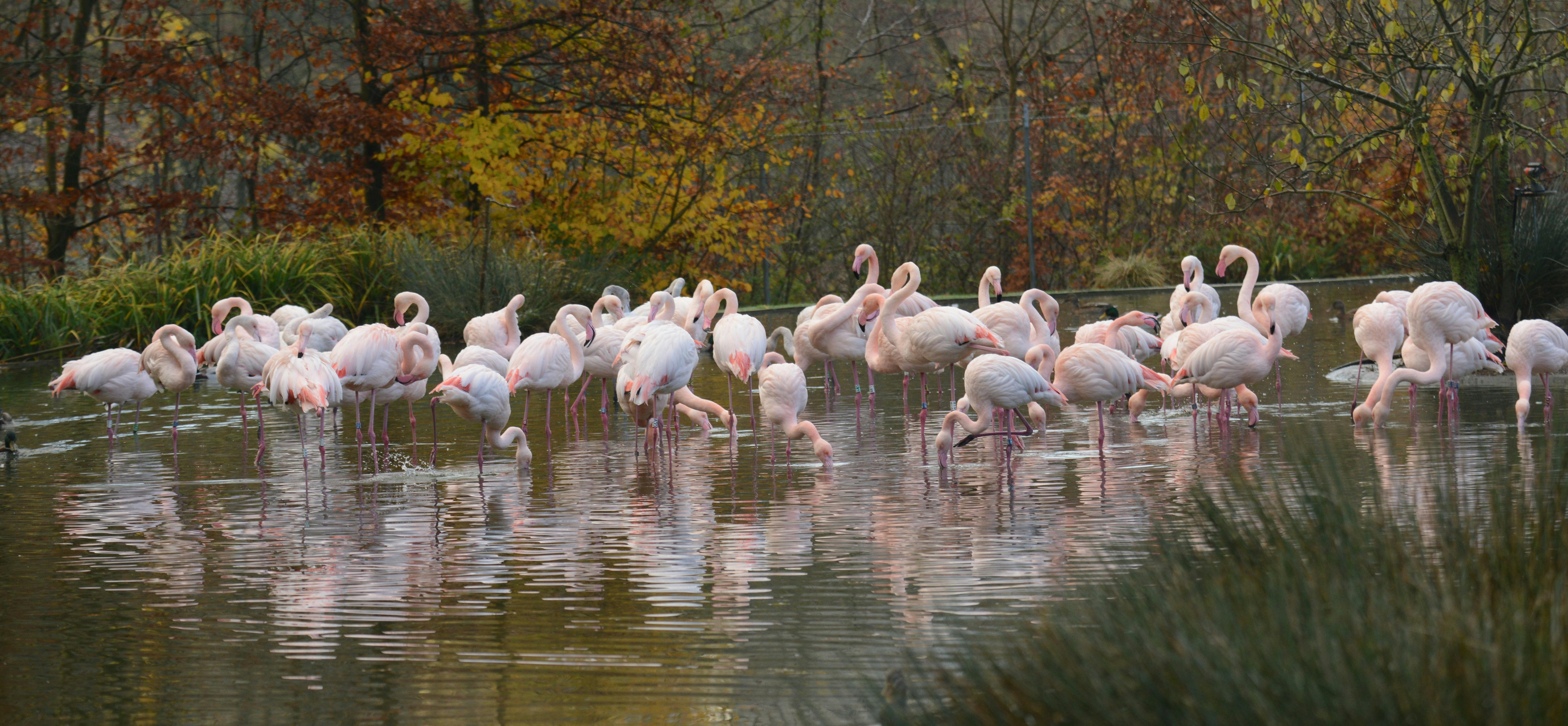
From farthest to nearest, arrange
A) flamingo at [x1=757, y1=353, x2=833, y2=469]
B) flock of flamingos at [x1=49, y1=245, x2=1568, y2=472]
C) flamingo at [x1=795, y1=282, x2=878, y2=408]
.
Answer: flamingo at [x1=795, y1=282, x2=878, y2=408]
flock of flamingos at [x1=49, y1=245, x2=1568, y2=472]
flamingo at [x1=757, y1=353, x2=833, y2=469]

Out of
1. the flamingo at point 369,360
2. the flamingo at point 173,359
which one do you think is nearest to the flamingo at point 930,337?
the flamingo at point 369,360

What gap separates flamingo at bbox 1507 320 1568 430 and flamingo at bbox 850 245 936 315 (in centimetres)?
371

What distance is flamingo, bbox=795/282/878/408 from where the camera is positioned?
1047cm

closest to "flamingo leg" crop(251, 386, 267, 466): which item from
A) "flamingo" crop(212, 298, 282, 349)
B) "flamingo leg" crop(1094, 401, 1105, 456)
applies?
"flamingo" crop(212, 298, 282, 349)

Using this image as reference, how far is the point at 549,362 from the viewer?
9.43 m

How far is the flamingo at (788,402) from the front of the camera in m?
8.41

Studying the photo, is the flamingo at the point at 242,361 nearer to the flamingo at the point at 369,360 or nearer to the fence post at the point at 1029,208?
the flamingo at the point at 369,360

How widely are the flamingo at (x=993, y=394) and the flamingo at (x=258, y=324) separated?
5.32 metres

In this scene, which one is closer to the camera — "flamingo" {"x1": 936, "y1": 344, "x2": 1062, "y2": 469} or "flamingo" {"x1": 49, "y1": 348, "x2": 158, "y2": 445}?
"flamingo" {"x1": 936, "y1": 344, "x2": 1062, "y2": 469}

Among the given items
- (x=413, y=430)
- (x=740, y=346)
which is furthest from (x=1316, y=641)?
(x=413, y=430)

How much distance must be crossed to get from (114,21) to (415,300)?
1488 cm

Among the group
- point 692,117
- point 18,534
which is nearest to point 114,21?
point 692,117

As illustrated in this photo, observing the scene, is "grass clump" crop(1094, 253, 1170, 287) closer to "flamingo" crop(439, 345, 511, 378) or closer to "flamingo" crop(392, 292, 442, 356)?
"flamingo" crop(392, 292, 442, 356)

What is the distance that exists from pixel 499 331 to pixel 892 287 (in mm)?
3035
